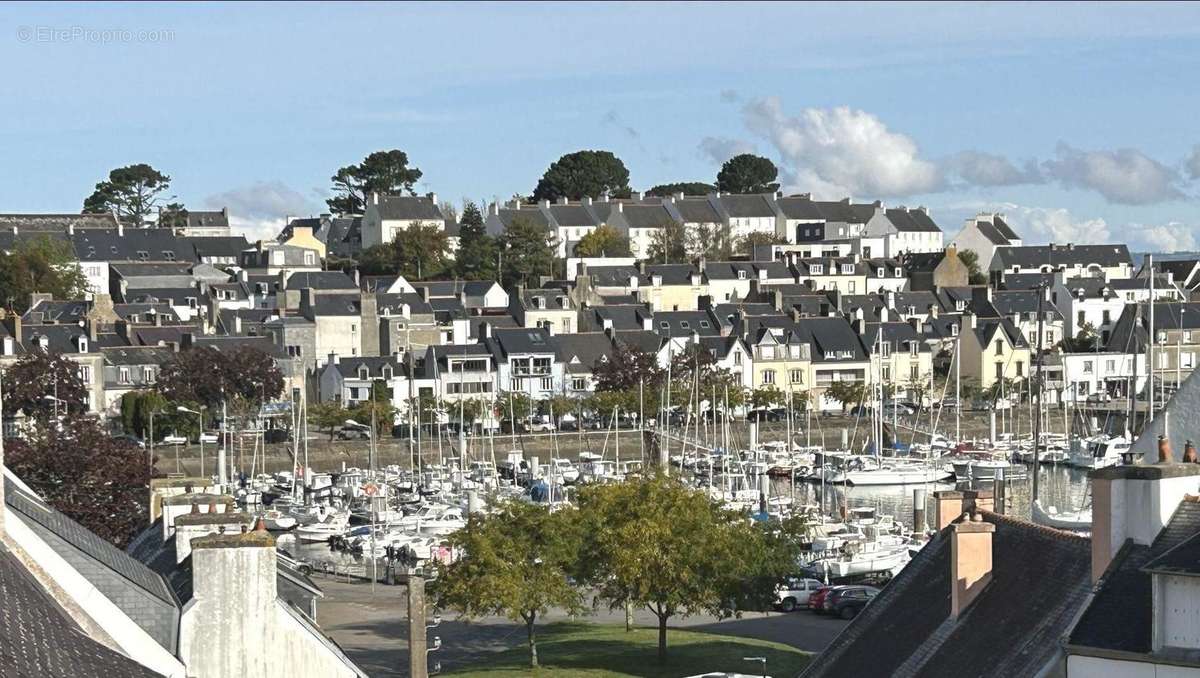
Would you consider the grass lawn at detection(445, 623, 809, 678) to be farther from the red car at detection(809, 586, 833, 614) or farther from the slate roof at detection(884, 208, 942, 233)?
the slate roof at detection(884, 208, 942, 233)

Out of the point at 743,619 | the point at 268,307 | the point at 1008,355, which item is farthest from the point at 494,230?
the point at 743,619

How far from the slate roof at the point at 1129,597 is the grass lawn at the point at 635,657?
18708mm

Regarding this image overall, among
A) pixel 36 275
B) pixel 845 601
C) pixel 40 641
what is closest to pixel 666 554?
pixel 845 601

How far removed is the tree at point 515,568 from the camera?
135 feet

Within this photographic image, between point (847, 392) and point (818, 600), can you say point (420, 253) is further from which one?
point (818, 600)

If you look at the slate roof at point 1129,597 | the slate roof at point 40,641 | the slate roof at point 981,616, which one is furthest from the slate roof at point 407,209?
the slate roof at point 40,641

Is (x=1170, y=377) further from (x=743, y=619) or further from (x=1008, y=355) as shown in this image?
(x=743, y=619)

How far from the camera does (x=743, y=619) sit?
4834cm

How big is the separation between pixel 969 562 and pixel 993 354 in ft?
338

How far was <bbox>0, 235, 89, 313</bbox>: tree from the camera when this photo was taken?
11888cm

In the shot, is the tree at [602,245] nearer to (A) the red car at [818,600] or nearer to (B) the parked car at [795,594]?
(B) the parked car at [795,594]

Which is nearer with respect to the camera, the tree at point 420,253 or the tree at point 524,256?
the tree at point 524,256

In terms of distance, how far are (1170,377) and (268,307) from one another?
53.9 m

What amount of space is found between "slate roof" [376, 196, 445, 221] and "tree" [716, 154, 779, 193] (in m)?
39.5
